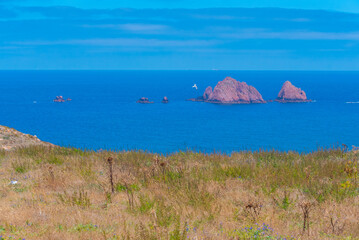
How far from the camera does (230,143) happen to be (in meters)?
95.8

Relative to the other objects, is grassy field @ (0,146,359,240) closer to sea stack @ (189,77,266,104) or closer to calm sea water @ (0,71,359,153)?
calm sea water @ (0,71,359,153)

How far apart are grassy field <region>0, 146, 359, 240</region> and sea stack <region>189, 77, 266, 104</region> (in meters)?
162

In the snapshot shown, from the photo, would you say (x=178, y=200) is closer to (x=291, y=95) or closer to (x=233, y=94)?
(x=233, y=94)

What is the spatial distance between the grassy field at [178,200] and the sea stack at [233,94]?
531ft

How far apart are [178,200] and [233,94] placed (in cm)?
17135

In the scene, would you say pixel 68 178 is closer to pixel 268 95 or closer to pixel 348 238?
pixel 348 238

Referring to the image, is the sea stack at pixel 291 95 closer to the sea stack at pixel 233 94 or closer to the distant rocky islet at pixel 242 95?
the distant rocky islet at pixel 242 95

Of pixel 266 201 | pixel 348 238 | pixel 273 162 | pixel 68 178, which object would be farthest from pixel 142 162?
pixel 348 238

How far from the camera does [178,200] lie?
7332 mm

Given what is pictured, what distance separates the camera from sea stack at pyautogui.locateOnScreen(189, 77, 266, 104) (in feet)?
566

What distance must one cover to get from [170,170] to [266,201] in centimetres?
330

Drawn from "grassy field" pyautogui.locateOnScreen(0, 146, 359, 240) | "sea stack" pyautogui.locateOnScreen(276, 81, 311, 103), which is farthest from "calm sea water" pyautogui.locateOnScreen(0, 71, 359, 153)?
"grassy field" pyautogui.locateOnScreen(0, 146, 359, 240)

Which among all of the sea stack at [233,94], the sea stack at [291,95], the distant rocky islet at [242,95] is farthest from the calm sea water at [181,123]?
the sea stack at [233,94]

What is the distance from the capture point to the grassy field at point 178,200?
5.73 m
